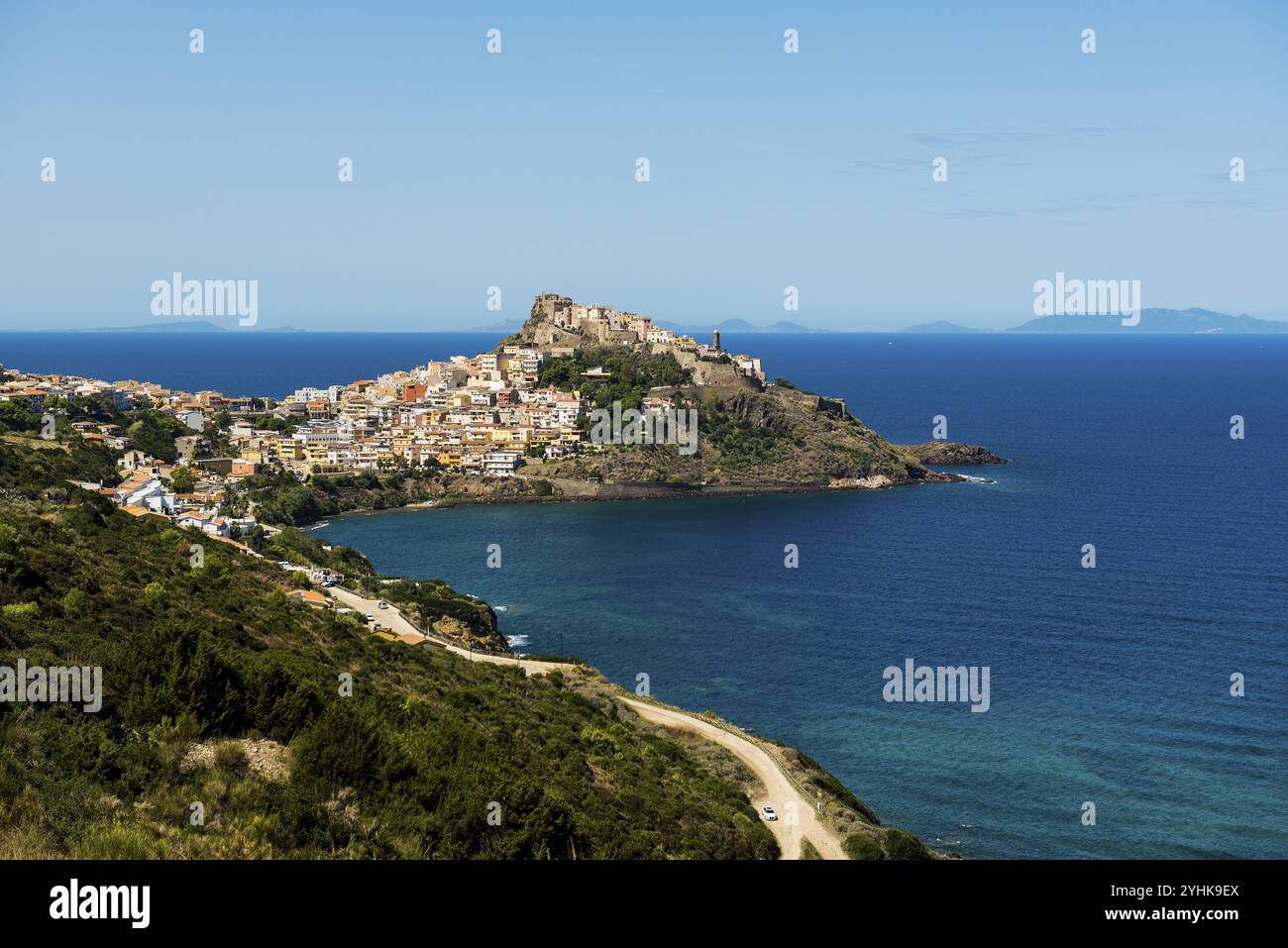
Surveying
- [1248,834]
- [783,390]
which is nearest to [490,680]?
[1248,834]

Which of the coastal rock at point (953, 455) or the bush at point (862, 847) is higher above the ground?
the coastal rock at point (953, 455)

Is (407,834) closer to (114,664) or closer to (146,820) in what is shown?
(146,820)

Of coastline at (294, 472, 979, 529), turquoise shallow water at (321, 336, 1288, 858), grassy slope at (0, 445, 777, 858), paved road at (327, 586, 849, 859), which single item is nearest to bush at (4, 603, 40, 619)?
grassy slope at (0, 445, 777, 858)

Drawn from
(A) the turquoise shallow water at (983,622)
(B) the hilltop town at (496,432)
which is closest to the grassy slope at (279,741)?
(A) the turquoise shallow water at (983,622)

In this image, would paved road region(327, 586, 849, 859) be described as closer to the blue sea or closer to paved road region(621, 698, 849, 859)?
paved road region(621, 698, 849, 859)

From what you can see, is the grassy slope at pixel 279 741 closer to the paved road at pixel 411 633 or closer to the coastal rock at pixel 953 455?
the paved road at pixel 411 633

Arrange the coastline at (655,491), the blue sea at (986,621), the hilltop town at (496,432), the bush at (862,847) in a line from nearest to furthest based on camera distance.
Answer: the bush at (862,847), the blue sea at (986,621), the hilltop town at (496,432), the coastline at (655,491)

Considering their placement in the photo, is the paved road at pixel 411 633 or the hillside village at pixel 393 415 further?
the hillside village at pixel 393 415

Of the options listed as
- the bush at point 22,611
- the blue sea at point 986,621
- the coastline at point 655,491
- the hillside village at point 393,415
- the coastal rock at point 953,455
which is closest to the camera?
the bush at point 22,611
